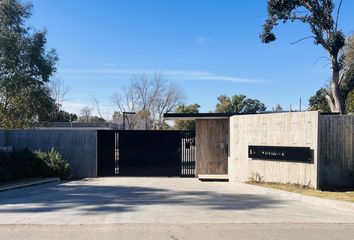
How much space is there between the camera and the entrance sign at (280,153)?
1595cm

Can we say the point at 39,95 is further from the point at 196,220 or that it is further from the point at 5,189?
the point at 196,220

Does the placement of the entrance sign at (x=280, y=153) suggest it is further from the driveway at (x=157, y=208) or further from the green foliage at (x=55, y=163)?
the green foliage at (x=55, y=163)

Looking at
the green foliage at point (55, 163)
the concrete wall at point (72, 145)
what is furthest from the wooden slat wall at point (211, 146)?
the green foliage at point (55, 163)

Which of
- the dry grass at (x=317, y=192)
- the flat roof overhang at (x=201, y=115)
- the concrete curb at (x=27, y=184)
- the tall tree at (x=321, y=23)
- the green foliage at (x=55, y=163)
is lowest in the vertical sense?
the concrete curb at (x=27, y=184)

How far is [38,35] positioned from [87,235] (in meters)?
21.1

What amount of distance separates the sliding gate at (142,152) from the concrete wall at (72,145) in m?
0.40

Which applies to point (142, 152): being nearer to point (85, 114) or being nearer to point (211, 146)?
point (211, 146)

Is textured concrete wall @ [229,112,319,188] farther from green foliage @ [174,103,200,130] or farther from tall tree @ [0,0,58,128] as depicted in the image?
green foliage @ [174,103,200,130]

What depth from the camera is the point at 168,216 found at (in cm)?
1049

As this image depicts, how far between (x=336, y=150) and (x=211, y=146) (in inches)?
358

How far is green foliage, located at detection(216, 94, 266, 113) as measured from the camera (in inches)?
3285

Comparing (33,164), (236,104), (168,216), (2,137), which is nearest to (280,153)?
(168,216)

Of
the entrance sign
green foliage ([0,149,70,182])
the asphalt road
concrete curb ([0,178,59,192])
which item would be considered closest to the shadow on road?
concrete curb ([0,178,59,192])

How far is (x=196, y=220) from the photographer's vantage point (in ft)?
32.8
